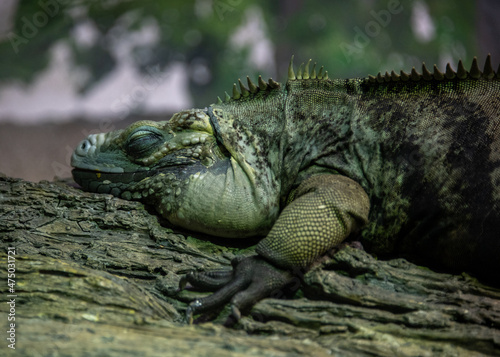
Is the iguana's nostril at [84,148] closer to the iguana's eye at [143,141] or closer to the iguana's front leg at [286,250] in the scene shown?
the iguana's eye at [143,141]

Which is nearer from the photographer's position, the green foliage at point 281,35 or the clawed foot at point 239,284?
the clawed foot at point 239,284

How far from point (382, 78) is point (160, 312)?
2.52 metres

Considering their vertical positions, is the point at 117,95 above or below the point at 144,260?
above

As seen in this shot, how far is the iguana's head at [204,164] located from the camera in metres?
3.40

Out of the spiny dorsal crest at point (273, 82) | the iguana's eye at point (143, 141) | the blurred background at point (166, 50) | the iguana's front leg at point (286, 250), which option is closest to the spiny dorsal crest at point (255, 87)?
the spiny dorsal crest at point (273, 82)

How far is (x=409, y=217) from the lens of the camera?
3158mm

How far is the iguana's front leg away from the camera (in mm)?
2730

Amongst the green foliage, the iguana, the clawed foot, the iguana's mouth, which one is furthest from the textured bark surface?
the green foliage

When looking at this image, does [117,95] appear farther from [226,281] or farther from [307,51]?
[226,281]

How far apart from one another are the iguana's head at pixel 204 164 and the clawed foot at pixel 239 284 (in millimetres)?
565

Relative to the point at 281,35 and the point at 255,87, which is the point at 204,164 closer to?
Answer: the point at 255,87

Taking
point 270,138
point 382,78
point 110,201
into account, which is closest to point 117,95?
point 110,201

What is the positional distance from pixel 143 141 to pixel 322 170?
1573 mm

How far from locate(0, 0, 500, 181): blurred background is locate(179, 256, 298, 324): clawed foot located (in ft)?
11.5
